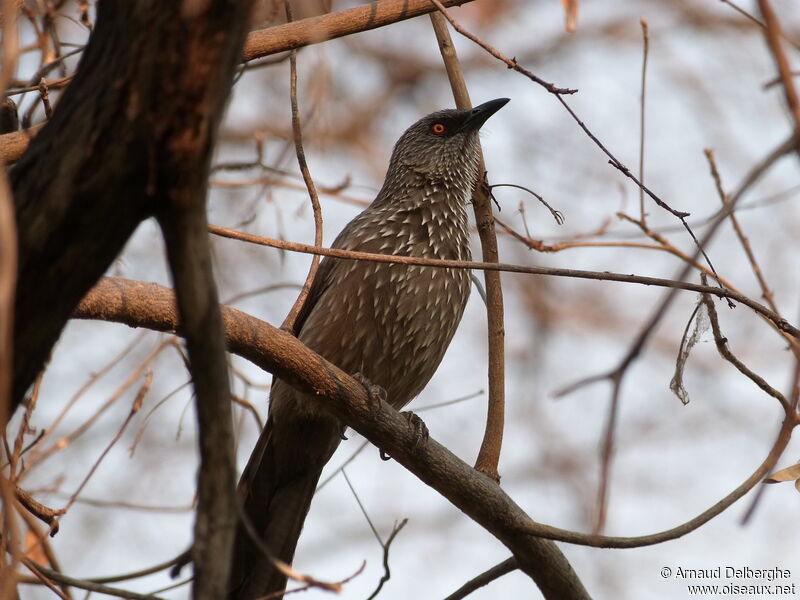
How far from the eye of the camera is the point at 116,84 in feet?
5.32

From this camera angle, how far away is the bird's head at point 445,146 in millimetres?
5316

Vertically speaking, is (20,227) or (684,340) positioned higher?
(684,340)

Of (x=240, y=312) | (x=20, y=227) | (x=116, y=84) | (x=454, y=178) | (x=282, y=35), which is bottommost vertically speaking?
(x=20, y=227)

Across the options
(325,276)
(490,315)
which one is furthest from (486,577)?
(325,276)

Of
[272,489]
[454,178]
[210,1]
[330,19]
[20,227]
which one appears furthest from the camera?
[454,178]

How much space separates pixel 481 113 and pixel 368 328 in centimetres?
165

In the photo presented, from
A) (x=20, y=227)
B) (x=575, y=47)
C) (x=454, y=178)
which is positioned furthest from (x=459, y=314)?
(x=575, y=47)

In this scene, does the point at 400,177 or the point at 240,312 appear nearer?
the point at 240,312

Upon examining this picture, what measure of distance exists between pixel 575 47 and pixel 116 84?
10.1m

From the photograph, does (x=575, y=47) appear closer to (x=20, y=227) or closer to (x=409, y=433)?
(x=409, y=433)

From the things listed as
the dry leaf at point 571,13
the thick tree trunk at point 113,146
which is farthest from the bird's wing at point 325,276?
the thick tree trunk at point 113,146

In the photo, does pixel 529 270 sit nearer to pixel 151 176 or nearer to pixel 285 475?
pixel 151 176

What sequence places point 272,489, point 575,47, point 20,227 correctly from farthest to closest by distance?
point 575,47
point 272,489
point 20,227

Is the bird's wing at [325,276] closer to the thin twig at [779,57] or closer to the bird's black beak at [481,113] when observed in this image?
the bird's black beak at [481,113]
